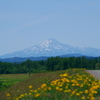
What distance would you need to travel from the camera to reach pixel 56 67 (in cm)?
5412

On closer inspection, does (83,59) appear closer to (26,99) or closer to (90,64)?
(90,64)

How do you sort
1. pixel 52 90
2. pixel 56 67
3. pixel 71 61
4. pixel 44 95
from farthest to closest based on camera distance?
1. pixel 71 61
2. pixel 56 67
3. pixel 52 90
4. pixel 44 95

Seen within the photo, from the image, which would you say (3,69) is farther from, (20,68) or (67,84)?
(67,84)

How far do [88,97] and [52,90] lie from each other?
4.50ft

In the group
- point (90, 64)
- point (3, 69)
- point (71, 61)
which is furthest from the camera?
point (3, 69)

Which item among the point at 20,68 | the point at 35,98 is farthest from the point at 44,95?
the point at 20,68

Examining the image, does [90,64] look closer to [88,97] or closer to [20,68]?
[20,68]

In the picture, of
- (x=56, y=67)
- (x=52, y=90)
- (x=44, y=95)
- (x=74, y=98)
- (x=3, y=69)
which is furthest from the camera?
(x=3, y=69)

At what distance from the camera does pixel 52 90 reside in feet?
25.1

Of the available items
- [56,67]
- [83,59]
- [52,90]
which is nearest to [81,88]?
[52,90]

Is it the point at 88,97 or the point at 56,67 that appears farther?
the point at 56,67

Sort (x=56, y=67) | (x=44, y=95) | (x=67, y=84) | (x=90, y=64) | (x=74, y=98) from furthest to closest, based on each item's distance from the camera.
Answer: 1. (x=90, y=64)
2. (x=56, y=67)
3. (x=67, y=84)
4. (x=44, y=95)
5. (x=74, y=98)

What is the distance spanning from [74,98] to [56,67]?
47.6m

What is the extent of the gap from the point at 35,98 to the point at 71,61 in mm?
53534
